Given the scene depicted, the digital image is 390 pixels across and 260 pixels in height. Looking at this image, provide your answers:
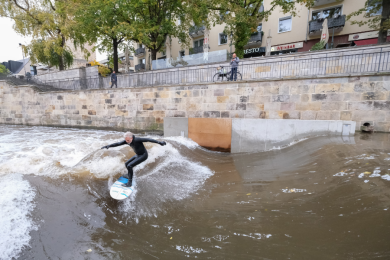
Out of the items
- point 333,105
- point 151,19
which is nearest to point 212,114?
point 333,105

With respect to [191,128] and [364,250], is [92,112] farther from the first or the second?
[364,250]

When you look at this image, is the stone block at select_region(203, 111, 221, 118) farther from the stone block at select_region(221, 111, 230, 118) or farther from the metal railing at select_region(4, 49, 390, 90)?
the metal railing at select_region(4, 49, 390, 90)

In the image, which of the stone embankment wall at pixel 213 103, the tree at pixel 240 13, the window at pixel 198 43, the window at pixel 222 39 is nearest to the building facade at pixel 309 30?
the window at pixel 222 39

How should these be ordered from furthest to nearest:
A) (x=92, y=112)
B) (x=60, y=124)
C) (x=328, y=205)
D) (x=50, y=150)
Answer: (x=60, y=124), (x=92, y=112), (x=50, y=150), (x=328, y=205)

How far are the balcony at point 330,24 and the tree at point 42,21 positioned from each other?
24.3 meters

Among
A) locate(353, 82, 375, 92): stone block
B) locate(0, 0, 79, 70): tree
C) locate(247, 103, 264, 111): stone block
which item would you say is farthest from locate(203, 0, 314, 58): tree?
locate(0, 0, 79, 70): tree

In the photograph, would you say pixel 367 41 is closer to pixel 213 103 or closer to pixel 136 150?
pixel 213 103

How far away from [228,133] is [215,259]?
6.87m

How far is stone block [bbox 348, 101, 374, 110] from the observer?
8.12 meters

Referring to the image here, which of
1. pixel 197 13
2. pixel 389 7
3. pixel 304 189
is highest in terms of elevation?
pixel 197 13

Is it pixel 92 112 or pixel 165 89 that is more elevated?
pixel 165 89

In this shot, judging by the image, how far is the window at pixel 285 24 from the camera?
21266 mm

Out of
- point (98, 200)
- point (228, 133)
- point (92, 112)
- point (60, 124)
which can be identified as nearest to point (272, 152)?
point (228, 133)

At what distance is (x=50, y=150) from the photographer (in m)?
9.12
